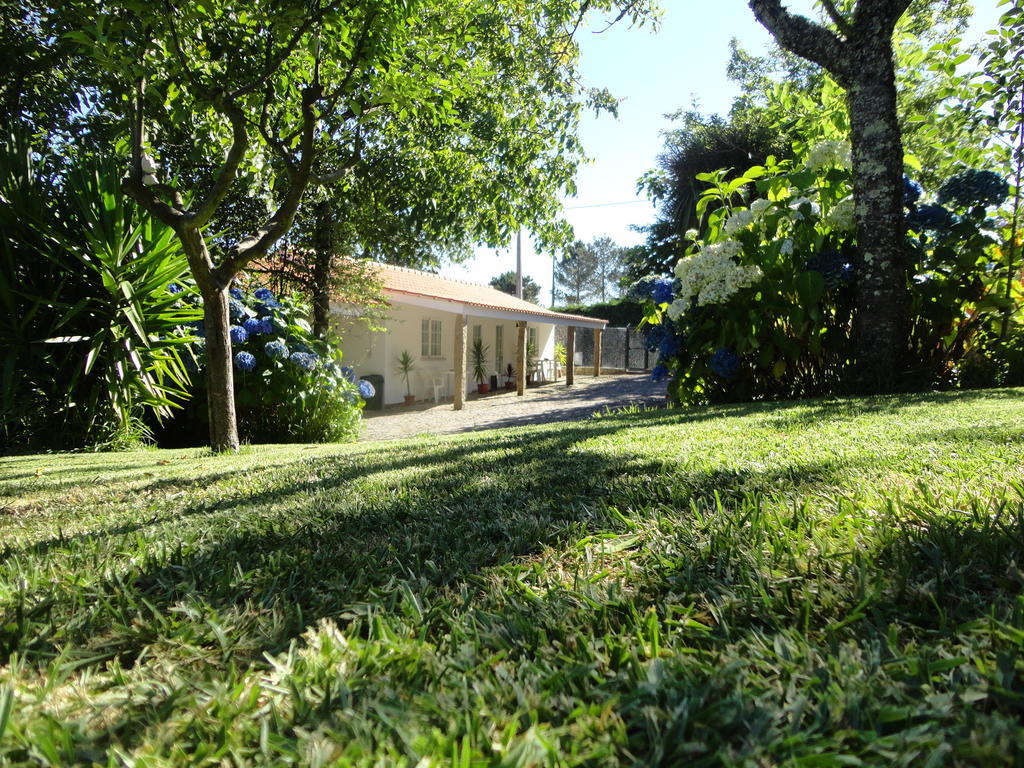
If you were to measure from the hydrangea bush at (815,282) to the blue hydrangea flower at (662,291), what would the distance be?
562mm

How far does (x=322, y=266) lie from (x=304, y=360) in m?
4.27

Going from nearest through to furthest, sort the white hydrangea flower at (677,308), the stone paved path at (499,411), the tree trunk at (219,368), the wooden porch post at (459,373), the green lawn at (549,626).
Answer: the green lawn at (549,626) < the tree trunk at (219,368) < the white hydrangea flower at (677,308) < the stone paved path at (499,411) < the wooden porch post at (459,373)

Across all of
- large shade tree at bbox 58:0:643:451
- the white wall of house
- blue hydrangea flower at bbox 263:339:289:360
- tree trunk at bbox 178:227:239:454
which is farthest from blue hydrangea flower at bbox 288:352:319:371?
the white wall of house

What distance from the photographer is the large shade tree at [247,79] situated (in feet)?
11.9

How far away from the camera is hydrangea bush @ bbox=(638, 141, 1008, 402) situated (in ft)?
17.8

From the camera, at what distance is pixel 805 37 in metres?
5.57

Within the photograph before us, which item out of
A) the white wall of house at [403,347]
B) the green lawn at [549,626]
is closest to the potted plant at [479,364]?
the white wall of house at [403,347]

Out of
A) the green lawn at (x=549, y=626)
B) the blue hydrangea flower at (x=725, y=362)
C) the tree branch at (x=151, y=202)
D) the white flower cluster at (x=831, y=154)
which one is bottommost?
the green lawn at (x=549, y=626)

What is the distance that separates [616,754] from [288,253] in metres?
12.0

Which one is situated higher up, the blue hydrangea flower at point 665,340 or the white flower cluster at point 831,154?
the white flower cluster at point 831,154

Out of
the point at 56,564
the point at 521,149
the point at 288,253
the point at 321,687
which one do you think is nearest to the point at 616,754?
the point at 321,687

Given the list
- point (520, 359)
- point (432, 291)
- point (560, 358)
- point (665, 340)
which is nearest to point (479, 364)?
point (520, 359)

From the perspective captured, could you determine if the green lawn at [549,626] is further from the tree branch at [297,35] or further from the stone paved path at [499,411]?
the stone paved path at [499,411]

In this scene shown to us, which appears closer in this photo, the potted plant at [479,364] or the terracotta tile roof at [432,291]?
the terracotta tile roof at [432,291]
